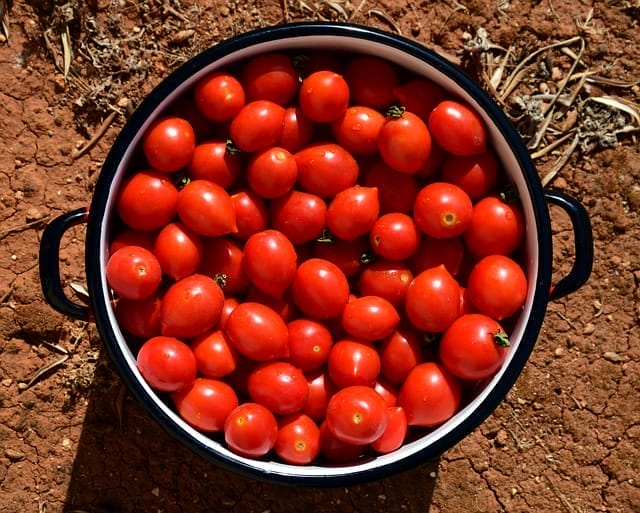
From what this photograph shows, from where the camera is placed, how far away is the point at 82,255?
2.53 metres

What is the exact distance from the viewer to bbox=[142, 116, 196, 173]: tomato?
1.93 metres

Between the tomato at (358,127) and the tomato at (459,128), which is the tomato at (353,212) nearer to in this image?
the tomato at (358,127)

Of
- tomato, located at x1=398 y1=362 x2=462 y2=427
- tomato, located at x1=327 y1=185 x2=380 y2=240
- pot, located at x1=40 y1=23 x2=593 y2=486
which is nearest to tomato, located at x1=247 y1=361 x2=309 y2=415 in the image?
pot, located at x1=40 y1=23 x2=593 y2=486

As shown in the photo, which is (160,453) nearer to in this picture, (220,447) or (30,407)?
(30,407)

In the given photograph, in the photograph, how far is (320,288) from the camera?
77.7 inches

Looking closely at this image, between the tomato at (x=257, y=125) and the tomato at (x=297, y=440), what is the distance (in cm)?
68

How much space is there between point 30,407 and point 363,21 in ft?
5.26

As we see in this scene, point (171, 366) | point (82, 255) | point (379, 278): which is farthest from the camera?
point (82, 255)

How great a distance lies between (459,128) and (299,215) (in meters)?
A: 0.44

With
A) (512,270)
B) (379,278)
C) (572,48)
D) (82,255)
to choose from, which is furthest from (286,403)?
(572,48)

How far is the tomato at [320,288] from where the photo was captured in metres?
1.97

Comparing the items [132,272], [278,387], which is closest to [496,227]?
[278,387]

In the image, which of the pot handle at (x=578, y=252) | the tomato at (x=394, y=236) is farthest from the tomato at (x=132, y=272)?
the pot handle at (x=578, y=252)

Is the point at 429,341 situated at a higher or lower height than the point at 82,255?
higher
